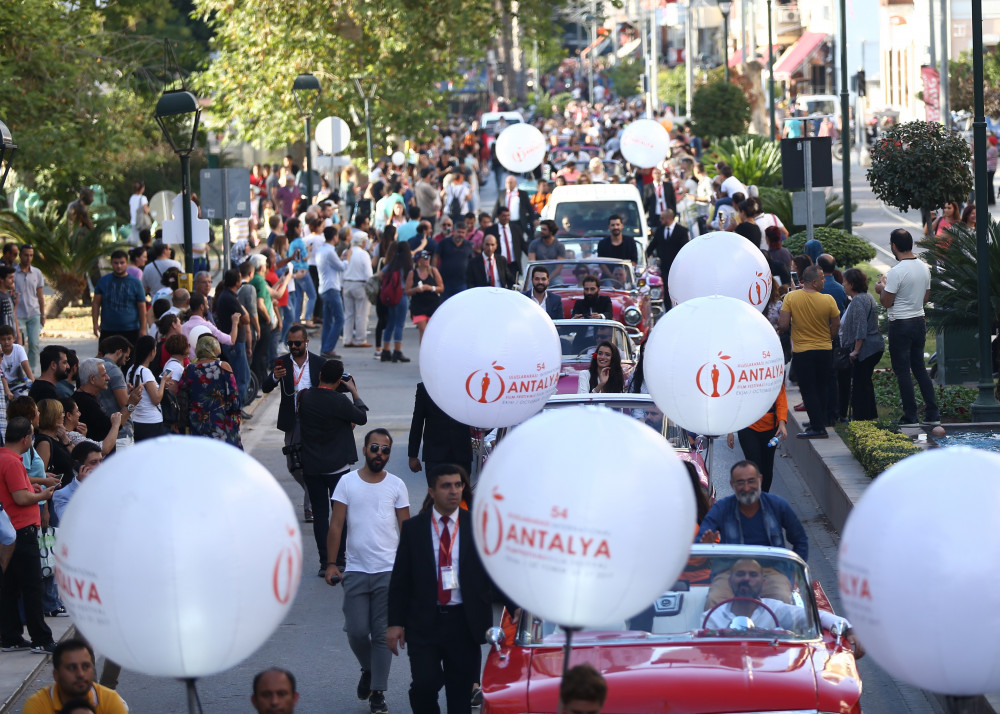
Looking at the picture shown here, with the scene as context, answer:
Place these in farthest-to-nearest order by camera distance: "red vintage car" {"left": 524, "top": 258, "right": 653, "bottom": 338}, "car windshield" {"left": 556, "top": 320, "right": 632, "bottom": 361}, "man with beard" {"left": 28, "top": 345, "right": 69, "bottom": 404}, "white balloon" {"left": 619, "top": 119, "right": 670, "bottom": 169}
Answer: "white balloon" {"left": 619, "top": 119, "right": 670, "bottom": 169}
"red vintage car" {"left": 524, "top": 258, "right": 653, "bottom": 338}
"car windshield" {"left": 556, "top": 320, "right": 632, "bottom": 361}
"man with beard" {"left": 28, "top": 345, "right": 69, "bottom": 404}

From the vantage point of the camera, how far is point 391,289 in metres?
20.8

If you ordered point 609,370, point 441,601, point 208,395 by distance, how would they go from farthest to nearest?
point 609,370 → point 208,395 → point 441,601

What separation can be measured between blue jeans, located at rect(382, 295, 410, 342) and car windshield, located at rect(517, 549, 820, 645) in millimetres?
14225

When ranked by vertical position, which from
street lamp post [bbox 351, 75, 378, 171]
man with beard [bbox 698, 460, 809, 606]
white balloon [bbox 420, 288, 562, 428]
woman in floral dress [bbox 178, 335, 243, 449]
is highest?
street lamp post [bbox 351, 75, 378, 171]

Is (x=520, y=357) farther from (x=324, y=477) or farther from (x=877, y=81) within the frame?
(x=877, y=81)

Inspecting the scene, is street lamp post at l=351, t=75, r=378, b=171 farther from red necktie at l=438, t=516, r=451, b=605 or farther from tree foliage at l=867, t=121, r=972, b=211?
red necktie at l=438, t=516, r=451, b=605

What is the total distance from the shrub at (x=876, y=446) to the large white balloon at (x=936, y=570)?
22.3 ft

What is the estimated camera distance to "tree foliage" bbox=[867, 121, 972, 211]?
76.2 ft

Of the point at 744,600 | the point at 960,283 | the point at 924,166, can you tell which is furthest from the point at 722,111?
the point at 744,600

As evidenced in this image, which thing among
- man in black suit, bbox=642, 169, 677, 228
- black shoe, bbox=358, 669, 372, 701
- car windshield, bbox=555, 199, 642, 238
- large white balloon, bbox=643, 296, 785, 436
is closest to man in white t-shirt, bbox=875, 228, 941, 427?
large white balloon, bbox=643, 296, 785, 436

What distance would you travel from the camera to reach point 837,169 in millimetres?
55781

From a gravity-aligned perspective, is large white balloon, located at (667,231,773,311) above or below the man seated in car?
above

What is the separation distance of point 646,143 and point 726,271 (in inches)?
754

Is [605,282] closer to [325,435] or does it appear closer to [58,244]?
[325,435]
